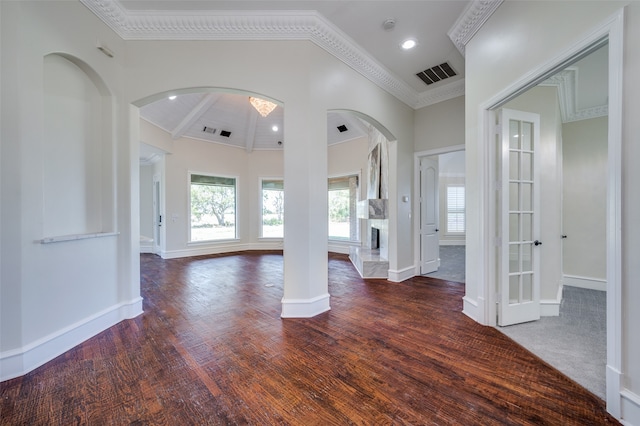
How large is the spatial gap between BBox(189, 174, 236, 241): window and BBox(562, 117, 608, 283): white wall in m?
7.85

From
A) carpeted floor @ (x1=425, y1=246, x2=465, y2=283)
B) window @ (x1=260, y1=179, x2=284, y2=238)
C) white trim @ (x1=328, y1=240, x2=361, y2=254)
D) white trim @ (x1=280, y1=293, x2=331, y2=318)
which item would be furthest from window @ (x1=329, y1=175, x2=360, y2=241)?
white trim @ (x1=280, y1=293, x2=331, y2=318)

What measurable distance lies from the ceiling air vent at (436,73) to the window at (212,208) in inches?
231

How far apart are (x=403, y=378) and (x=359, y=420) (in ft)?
1.78

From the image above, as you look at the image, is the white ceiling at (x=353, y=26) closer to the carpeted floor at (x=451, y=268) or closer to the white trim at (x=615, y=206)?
the white trim at (x=615, y=206)

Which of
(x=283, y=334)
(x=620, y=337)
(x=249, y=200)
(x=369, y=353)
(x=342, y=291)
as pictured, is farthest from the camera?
(x=249, y=200)

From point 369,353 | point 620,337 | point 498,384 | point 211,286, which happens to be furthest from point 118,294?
point 620,337

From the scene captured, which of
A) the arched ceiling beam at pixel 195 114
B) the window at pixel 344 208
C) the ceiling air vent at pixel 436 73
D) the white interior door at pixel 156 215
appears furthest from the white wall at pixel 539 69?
the white interior door at pixel 156 215

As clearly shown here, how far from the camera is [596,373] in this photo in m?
1.91

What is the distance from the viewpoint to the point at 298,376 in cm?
188

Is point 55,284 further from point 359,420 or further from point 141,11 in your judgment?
point 141,11

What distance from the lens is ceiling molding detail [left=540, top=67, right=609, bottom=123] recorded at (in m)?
3.11

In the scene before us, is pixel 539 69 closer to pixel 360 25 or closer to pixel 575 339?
pixel 360 25

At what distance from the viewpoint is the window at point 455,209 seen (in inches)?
369

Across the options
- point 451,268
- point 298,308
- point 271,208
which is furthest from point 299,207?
point 271,208
